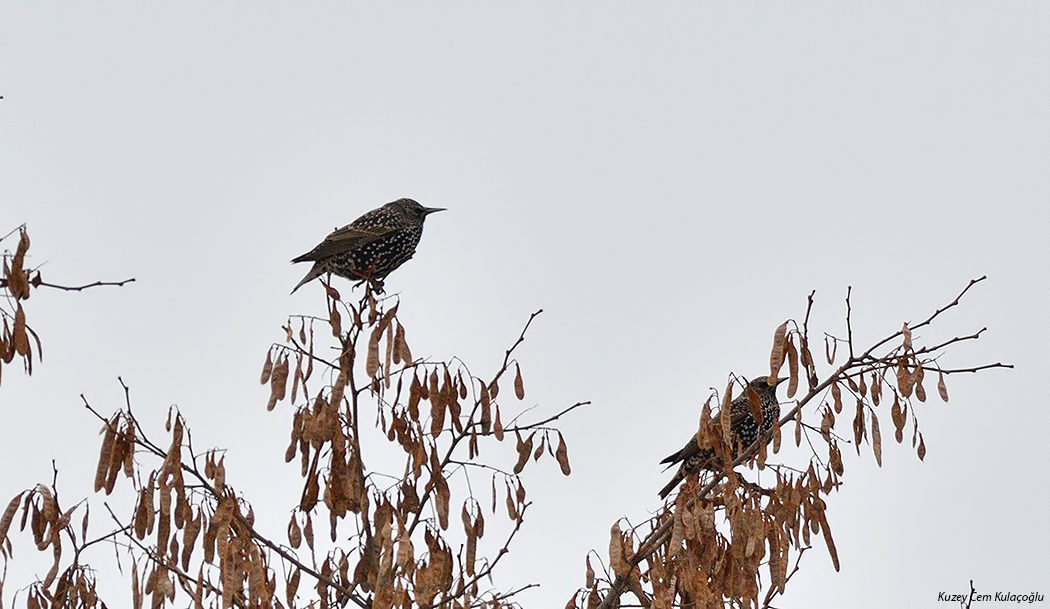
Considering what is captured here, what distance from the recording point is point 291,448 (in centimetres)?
522

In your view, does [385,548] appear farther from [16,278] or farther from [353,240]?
[353,240]

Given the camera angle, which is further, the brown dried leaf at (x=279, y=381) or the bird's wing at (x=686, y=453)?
the bird's wing at (x=686, y=453)

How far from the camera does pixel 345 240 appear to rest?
8.35 metres

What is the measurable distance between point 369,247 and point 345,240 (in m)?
0.17

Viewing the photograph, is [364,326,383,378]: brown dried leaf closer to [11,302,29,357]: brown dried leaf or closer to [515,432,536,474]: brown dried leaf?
[515,432,536,474]: brown dried leaf

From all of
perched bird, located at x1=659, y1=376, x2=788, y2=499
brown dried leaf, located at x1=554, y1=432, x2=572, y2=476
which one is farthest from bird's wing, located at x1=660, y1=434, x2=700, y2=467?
brown dried leaf, located at x1=554, y1=432, x2=572, y2=476

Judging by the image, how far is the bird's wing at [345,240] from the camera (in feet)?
27.2

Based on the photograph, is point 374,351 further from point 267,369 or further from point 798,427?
point 798,427

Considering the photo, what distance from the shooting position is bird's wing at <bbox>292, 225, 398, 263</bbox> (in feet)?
27.2

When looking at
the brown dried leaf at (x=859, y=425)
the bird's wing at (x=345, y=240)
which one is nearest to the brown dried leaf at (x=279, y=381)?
the brown dried leaf at (x=859, y=425)

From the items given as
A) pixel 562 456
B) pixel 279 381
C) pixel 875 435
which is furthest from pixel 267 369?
pixel 875 435

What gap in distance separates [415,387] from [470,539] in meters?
0.63

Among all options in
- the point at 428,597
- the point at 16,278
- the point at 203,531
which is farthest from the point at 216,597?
the point at 16,278

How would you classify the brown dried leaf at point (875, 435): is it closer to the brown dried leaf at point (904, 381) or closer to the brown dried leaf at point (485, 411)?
the brown dried leaf at point (904, 381)
